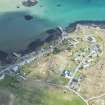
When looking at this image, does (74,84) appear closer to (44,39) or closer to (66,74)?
(66,74)

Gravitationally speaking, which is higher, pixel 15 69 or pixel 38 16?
pixel 15 69

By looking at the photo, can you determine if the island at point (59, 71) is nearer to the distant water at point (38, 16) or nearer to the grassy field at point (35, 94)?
the grassy field at point (35, 94)

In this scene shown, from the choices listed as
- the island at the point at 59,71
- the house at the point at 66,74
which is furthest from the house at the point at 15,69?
the house at the point at 66,74

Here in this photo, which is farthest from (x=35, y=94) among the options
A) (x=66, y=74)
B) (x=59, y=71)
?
(x=66, y=74)

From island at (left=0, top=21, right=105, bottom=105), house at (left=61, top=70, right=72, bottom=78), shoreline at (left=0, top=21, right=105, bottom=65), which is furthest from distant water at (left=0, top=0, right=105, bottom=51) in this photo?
house at (left=61, top=70, right=72, bottom=78)

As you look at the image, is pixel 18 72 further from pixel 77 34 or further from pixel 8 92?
pixel 77 34

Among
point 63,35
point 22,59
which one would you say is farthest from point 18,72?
point 63,35
